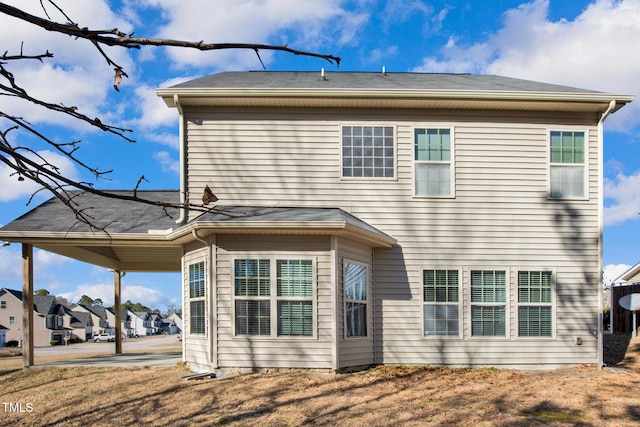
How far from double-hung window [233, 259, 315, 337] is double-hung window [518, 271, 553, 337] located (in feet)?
14.2

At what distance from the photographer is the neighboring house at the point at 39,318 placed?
6291cm

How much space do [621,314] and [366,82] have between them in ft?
41.9

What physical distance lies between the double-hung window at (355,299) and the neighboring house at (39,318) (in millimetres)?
55230

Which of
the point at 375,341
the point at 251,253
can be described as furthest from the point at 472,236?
the point at 251,253

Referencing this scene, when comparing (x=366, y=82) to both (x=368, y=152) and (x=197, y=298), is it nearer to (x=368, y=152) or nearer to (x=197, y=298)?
(x=368, y=152)

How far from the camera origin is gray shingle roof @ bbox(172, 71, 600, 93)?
39.3 ft

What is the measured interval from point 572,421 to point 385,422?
7.90 ft

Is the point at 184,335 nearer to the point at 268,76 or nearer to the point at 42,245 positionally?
the point at 42,245

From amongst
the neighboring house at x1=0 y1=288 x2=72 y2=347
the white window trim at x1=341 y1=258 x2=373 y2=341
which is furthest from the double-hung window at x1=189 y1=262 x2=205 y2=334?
the neighboring house at x1=0 y1=288 x2=72 y2=347

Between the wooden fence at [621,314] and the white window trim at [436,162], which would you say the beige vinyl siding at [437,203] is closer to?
the white window trim at [436,162]

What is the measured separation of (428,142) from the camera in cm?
1198

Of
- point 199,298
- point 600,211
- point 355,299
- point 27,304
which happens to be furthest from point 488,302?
point 27,304

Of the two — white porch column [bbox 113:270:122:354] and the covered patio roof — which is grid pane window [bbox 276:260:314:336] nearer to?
the covered patio roof

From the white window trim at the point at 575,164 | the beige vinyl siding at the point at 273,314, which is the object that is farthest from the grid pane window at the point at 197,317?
the white window trim at the point at 575,164
